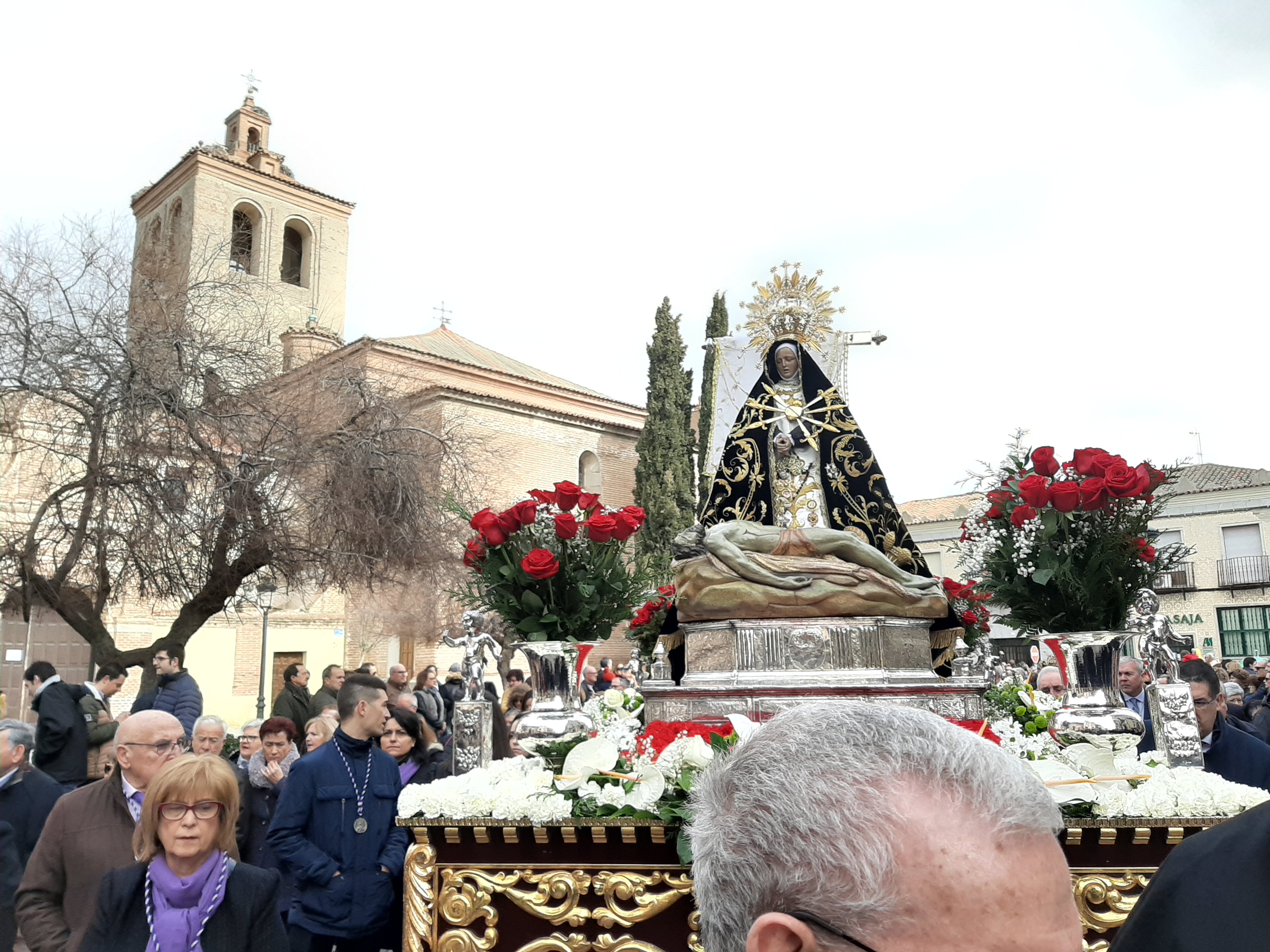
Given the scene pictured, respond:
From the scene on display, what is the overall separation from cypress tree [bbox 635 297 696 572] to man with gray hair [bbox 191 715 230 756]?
74.2ft

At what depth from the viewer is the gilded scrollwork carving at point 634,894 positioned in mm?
3982

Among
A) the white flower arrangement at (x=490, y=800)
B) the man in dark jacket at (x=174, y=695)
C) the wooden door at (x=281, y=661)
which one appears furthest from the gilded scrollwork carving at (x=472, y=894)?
the wooden door at (x=281, y=661)

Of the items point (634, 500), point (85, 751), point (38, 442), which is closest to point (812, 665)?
point (85, 751)

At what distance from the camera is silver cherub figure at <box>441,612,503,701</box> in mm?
5262

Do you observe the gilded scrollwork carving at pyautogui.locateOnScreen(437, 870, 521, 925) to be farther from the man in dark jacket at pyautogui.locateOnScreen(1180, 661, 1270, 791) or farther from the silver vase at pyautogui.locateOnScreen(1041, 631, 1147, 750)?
the man in dark jacket at pyautogui.locateOnScreen(1180, 661, 1270, 791)

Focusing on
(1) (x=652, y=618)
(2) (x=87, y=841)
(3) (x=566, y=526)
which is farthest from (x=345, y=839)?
(1) (x=652, y=618)

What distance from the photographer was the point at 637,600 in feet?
20.4

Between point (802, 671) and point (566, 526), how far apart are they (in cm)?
173

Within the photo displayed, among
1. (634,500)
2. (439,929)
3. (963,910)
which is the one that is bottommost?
(439,929)

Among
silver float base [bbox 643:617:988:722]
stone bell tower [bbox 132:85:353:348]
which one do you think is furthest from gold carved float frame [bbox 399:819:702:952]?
stone bell tower [bbox 132:85:353:348]

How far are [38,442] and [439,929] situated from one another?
372 inches

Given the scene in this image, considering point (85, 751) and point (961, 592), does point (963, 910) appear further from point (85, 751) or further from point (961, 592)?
point (85, 751)

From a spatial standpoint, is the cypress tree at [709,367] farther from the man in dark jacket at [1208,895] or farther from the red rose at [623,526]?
the man in dark jacket at [1208,895]

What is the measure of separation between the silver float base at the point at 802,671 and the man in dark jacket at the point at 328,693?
184 inches
